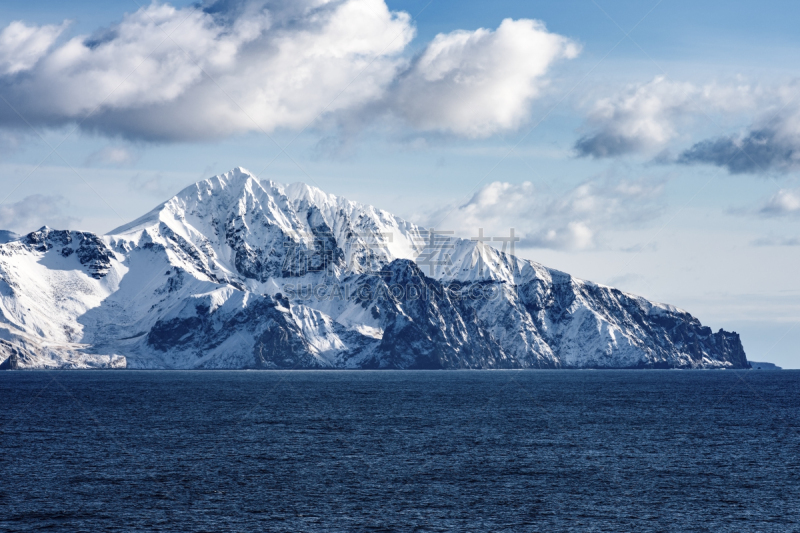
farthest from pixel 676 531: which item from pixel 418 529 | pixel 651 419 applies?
pixel 651 419

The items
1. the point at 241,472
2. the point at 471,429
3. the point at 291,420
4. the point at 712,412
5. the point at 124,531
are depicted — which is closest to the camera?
the point at 124,531

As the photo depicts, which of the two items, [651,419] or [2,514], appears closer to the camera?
[2,514]

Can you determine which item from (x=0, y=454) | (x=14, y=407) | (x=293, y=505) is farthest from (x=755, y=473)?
(x=14, y=407)

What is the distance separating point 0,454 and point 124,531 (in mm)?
49446

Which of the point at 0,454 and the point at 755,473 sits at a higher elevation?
the point at 755,473

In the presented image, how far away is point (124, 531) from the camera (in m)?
73.3

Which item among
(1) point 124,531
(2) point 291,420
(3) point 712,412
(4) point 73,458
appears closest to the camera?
(1) point 124,531

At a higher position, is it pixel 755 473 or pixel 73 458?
pixel 755 473

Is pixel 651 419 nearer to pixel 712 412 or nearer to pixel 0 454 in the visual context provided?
pixel 712 412

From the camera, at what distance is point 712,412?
633 feet

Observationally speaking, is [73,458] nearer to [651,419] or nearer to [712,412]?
[651,419]

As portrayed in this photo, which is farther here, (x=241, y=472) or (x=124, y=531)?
(x=241, y=472)

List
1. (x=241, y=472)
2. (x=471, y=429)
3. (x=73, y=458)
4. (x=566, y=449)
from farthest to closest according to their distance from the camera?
(x=471, y=429)
(x=566, y=449)
(x=73, y=458)
(x=241, y=472)

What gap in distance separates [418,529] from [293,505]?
50.6 feet
